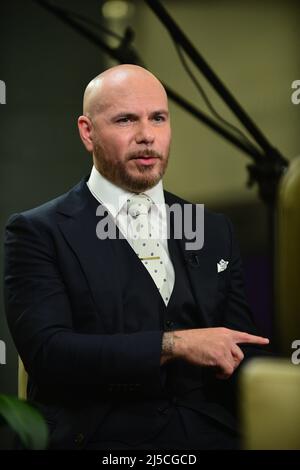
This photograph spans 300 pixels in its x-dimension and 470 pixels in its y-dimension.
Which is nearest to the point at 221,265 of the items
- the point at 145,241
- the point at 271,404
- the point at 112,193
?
the point at 145,241

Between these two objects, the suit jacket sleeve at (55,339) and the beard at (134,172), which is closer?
the suit jacket sleeve at (55,339)

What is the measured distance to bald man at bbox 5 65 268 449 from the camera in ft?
4.99

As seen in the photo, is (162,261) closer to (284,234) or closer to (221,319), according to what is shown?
(221,319)

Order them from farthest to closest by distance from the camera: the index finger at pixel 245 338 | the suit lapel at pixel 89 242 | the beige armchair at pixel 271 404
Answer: the suit lapel at pixel 89 242
the index finger at pixel 245 338
the beige armchair at pixel 271 404

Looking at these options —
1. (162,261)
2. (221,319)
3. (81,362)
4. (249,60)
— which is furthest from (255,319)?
(249,60)

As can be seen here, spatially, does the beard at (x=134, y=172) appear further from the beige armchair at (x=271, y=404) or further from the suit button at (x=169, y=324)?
the beige armchair at (x=271, y=404)

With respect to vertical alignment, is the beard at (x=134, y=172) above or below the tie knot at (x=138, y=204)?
above

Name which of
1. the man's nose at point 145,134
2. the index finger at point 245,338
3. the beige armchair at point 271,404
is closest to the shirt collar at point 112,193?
the man's nose at point 145,134

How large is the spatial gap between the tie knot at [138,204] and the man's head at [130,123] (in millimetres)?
18

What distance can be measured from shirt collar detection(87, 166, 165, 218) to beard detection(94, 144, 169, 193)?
0.5 inches

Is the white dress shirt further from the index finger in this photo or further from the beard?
the index finger

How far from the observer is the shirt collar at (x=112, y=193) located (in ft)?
5.55

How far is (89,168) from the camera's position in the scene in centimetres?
182

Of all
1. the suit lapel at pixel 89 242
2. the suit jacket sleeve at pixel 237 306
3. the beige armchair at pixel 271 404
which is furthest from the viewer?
the suit jacket sleeve at pixel 237 306
